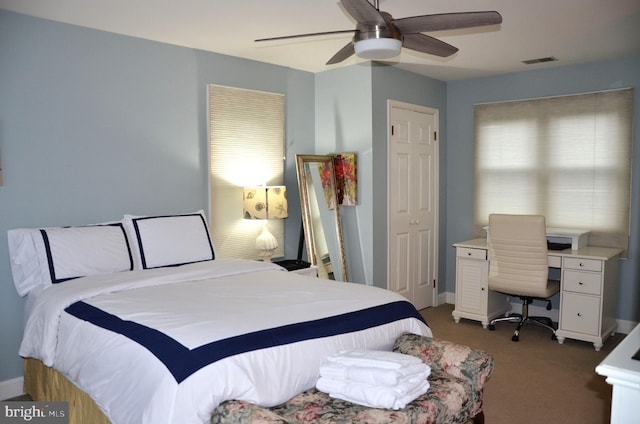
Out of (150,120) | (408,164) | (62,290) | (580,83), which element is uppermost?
(580,83)

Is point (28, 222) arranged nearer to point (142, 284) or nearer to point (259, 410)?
point (142, 284)

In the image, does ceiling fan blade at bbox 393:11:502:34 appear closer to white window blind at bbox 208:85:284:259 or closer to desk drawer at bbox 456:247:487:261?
white window blind at bbox 208:85:284:259

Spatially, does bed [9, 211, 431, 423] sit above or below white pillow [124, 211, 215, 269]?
below

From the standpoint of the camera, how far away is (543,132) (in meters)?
4.86

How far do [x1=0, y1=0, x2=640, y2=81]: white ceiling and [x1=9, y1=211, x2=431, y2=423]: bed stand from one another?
4.30 ft

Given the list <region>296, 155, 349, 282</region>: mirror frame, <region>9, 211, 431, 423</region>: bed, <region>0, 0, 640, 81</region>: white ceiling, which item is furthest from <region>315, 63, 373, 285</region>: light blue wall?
<region>9, 211, 431, 423</region>: bed

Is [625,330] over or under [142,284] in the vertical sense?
under

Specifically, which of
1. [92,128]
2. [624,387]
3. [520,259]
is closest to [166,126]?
[92,128]

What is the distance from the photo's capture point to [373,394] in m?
2.06

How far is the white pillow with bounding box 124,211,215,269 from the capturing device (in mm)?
3395

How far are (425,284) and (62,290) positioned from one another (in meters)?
3.51

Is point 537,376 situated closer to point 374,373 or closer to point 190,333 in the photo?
point 374,373

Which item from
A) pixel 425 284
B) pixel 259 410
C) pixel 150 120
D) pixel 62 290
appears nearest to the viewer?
pixel 259 410

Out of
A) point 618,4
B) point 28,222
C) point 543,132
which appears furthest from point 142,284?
point 543,132
